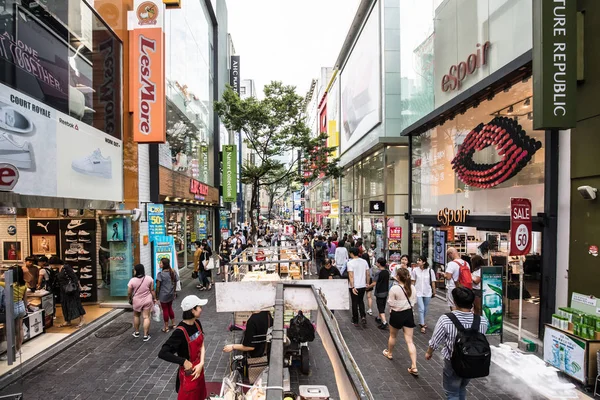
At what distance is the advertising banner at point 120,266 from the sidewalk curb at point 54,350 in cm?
88

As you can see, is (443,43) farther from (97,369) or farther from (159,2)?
(97,369)

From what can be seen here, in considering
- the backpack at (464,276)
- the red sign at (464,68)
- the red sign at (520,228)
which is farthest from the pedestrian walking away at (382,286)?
the red sign at (464,68)

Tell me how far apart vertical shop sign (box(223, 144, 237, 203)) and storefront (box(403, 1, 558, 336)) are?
14.3m

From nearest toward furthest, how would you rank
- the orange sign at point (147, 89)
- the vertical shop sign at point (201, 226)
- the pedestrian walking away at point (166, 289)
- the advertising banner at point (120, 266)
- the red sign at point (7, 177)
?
1. the red sign at point (7, 177)
2. the pedestrian walking away at point (166, 289)
3. the orange sign at point (147, 89)
4. the advertising banner at point (120, 266)
5. the vertical shop sign at point (201, 226)

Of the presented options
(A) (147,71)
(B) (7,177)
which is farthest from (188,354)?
(A) (147,71)

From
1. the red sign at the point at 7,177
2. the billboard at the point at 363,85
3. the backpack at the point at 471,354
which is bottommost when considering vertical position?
the backpack at the point at 471,354

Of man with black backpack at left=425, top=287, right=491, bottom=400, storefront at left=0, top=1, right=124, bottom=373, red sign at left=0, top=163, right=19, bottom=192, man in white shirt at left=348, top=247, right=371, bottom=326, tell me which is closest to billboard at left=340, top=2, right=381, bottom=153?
man in white shirt at left=348, top=247, right=371, bottom=326

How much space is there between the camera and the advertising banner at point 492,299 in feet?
24.8

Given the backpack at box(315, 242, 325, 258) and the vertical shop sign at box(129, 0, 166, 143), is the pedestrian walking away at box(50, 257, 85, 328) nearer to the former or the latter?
the vertical shop sign at box(129, 0, 166, 143)

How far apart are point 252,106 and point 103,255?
12.4 meters

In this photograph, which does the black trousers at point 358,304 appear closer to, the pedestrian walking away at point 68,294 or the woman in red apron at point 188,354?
the woman in red apron at point 188,354

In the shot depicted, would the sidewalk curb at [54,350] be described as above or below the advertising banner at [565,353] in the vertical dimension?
below

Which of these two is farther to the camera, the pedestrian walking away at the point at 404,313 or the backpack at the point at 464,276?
the backpack at the point at 464,276

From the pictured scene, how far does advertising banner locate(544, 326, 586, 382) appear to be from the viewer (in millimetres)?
5598
